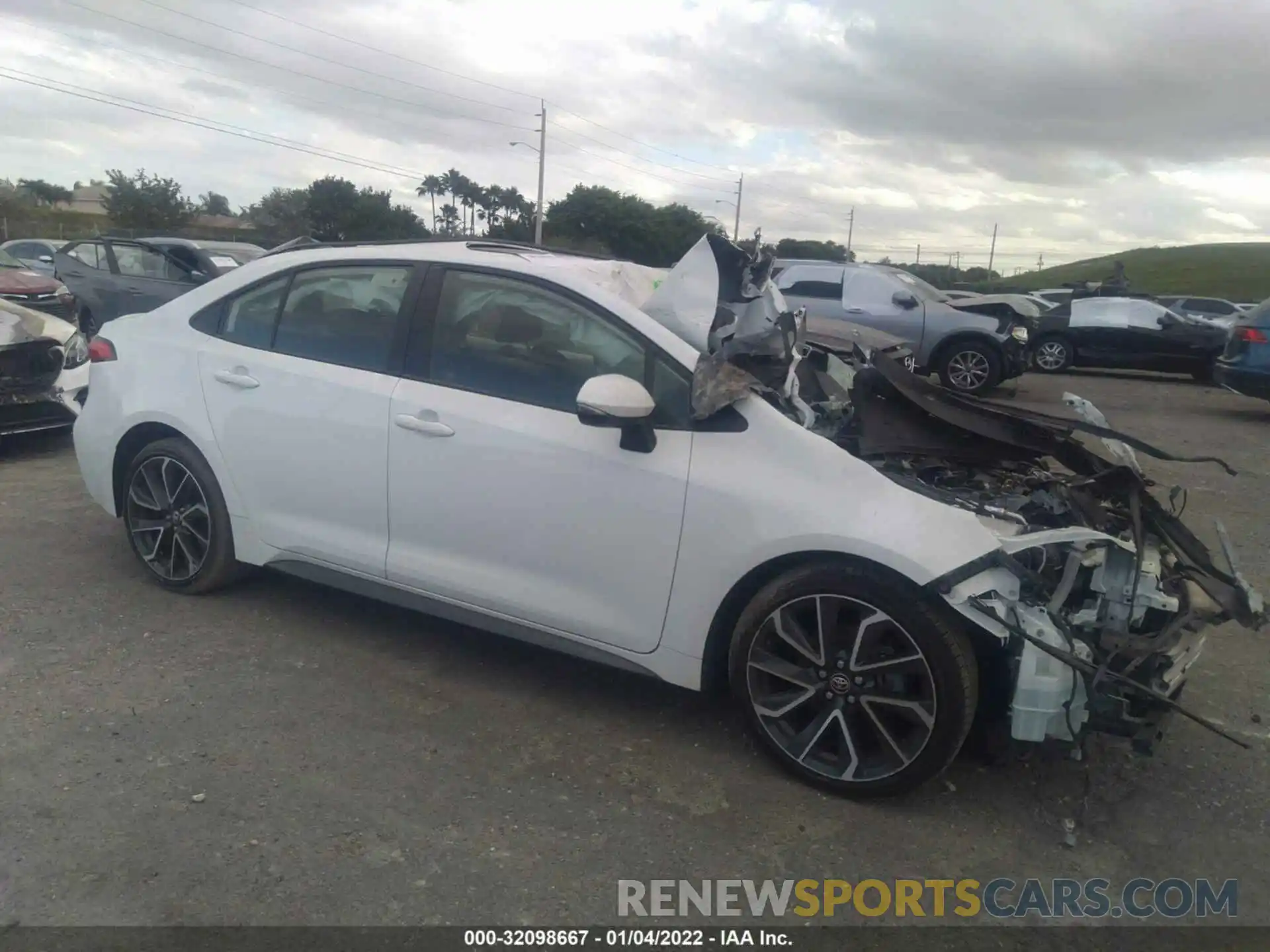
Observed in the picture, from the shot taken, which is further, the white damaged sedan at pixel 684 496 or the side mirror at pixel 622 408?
the side mirror at pixel 622 408

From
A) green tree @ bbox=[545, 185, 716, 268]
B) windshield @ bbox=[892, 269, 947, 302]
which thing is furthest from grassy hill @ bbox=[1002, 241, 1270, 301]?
windshield @ bbox=[892, 269, 947, 302]

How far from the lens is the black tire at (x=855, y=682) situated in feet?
10.0

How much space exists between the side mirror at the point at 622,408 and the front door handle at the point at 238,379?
1705mm

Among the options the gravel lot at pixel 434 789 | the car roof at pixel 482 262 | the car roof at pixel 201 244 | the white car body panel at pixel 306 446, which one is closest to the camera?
the gravel lot at pixel 434 789

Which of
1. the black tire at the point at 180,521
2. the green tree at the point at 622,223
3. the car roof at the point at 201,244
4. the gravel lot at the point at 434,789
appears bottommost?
the gravel lot at the point at 434,789

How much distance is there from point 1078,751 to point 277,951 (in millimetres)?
2448

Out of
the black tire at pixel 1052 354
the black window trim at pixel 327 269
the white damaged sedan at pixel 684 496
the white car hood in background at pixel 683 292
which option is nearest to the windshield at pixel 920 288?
the black tire at pixel 1052 354

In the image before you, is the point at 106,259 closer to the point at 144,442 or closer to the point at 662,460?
the point at 144,442

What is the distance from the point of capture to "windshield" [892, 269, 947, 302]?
14.5m

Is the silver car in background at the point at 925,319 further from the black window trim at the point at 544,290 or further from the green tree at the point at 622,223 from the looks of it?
the green tree at the point at 622,223

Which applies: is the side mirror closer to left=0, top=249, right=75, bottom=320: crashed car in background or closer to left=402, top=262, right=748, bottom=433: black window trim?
left=402, top=262, right=748, bottom=433: black window trim

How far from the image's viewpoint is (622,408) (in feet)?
10.7

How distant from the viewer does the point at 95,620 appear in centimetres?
440

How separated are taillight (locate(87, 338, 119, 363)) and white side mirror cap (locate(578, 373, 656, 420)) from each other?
8.91 feet
